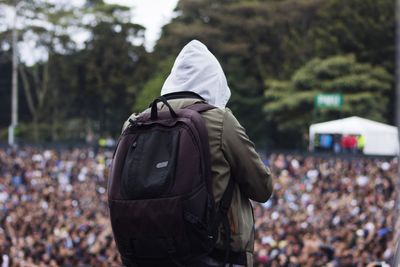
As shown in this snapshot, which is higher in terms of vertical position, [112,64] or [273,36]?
[273,36]

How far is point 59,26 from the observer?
44.0 metres

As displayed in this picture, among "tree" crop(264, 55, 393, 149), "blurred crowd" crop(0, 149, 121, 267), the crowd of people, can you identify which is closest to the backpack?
the crowd of people

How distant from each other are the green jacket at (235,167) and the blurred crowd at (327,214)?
208 inches

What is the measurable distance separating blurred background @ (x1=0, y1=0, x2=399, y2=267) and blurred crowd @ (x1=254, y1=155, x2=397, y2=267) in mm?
41

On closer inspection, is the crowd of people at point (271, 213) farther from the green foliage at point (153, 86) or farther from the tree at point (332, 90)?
the green foliage at point (153, 86)

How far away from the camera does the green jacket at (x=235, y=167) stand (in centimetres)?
231

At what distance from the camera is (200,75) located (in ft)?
8.16

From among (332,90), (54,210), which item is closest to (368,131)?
(332,90)

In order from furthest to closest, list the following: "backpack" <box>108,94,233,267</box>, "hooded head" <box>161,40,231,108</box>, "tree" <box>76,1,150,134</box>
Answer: "tree" <box>76,1,150,134</box> → "hooded head" <box>161,40,231,108</box> → "backpack" <box>108,94,233,267</box>

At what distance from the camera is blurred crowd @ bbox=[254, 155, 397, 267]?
35.2 feet

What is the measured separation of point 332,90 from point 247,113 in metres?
6.24

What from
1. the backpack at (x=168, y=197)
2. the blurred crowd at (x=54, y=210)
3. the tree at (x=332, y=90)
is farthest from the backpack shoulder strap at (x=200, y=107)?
the tree at (x=332, y=90)

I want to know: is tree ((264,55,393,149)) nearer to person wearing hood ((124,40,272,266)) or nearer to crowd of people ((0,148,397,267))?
crowd of people ((0,148,397,267))

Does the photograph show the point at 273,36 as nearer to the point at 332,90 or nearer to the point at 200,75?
the point at 332,90
